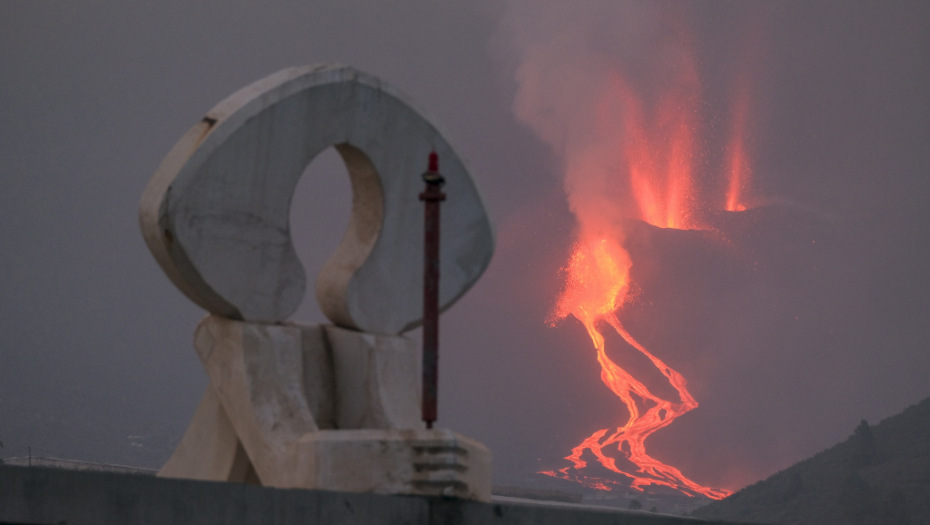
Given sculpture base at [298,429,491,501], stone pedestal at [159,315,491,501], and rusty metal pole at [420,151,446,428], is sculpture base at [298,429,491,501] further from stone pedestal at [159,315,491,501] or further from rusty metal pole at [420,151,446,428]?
rusty metal pole at [420,151,446,428]

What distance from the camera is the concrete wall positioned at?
807cm

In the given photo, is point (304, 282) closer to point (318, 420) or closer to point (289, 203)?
point (289, 203)

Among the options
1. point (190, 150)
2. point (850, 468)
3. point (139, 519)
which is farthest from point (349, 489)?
point (850, 468)

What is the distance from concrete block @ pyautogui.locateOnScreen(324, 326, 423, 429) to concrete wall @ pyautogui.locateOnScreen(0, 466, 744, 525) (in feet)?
7.05

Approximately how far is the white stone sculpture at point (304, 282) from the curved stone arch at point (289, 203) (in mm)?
18

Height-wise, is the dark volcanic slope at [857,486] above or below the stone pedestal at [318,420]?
above

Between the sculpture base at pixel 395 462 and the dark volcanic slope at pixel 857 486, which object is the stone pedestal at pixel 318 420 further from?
the dark volcanic slope at pixel 857 486

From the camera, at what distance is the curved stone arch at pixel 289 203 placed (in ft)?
37.1

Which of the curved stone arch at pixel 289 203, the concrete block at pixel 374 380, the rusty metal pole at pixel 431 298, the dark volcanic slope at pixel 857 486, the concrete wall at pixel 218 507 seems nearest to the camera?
the concrete wall at pixel 218 507

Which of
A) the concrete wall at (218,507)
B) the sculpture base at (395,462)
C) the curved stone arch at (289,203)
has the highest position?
the curved stone arch at (289,203)

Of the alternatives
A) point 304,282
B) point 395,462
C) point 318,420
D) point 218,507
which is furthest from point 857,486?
point 218,507

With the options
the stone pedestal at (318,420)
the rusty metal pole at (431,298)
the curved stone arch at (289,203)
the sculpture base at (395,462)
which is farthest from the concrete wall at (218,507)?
the curved stone arch at (289,203)

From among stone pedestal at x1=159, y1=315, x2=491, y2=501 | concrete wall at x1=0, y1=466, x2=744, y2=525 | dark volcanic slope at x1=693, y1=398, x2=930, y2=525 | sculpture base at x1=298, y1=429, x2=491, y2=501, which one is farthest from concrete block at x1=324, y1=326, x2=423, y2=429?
dark volcanic slope at x1=693, y1=398, x2=930, y2=525

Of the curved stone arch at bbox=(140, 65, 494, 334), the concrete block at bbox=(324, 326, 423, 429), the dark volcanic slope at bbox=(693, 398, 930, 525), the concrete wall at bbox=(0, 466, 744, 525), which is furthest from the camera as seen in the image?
the dark volcanic slope at bbox=(693, 398, 930, 525)
